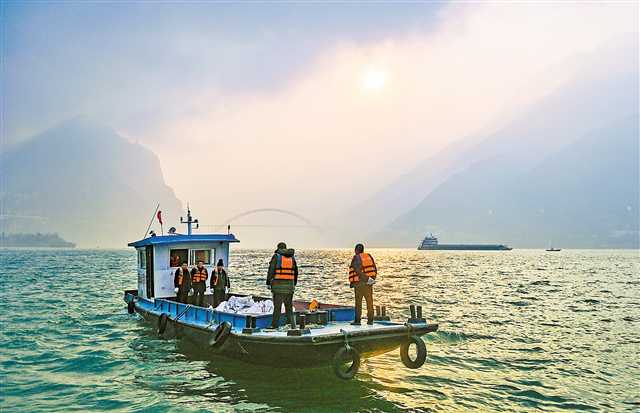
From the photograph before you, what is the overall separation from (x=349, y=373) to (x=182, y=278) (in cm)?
909

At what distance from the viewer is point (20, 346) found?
18.8m

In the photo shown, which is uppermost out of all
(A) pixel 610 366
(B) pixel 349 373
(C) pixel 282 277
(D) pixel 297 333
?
(C) pixel 282 277

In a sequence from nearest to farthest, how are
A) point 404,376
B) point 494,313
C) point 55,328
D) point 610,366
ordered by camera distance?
point 404,376 → point 610,366 → point 55,328 → point 494,313

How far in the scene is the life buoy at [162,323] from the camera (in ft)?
59.3

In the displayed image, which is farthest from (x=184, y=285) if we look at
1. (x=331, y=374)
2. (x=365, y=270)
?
(x=365, y=270)

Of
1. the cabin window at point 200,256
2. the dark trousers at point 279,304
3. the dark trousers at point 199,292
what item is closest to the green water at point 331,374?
the dark trousers at point 279,304

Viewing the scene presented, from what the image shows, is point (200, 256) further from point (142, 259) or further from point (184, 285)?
point (142, 259)

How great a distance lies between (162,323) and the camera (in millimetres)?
18219

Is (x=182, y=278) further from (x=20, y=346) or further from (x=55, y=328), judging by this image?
(x=55, y=328)

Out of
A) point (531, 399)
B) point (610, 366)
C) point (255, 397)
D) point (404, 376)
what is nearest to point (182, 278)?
point (255, 397)

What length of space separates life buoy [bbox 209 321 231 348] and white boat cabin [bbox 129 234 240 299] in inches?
271

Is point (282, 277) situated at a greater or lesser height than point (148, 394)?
greater

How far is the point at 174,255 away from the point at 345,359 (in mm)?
11052

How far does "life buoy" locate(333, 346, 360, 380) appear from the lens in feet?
39.5
